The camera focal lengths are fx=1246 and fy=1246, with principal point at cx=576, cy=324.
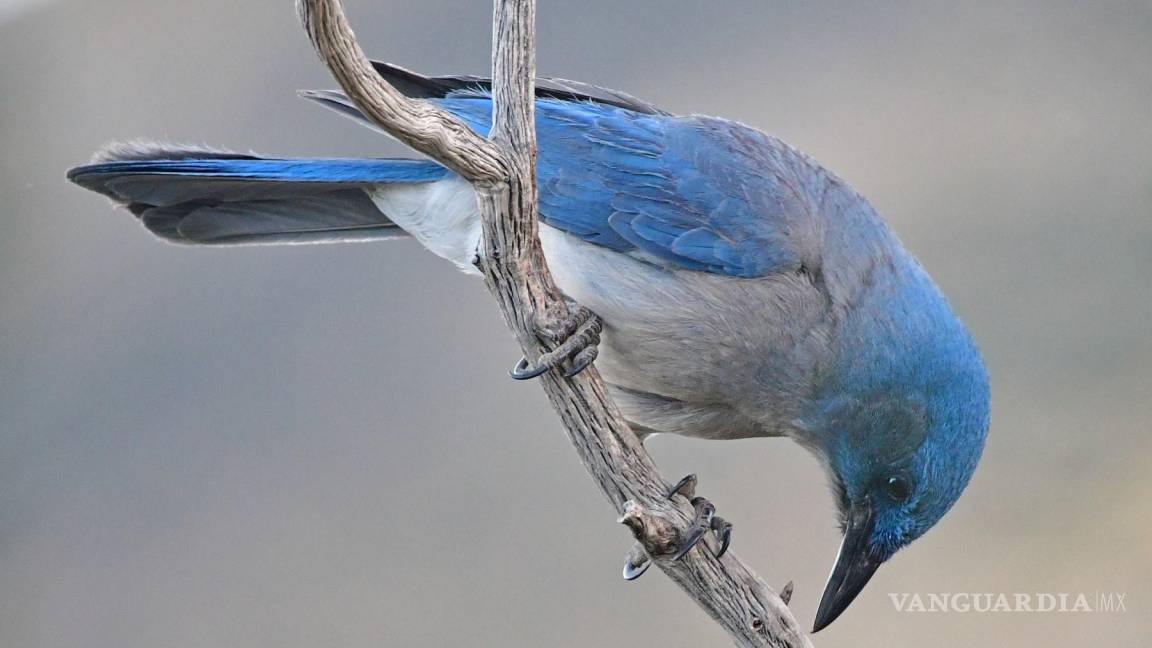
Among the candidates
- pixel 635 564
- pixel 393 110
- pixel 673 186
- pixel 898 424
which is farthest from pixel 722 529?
pixel 393 110

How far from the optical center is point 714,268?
12.1 ft

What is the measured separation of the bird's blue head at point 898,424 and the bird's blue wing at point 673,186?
36 cm

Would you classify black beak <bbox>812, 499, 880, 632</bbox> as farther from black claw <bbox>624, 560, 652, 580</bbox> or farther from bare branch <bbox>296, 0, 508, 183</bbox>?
bare branch <bbox>296, 0, 508, 183</bbox>

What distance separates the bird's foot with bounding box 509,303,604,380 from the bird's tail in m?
0.89

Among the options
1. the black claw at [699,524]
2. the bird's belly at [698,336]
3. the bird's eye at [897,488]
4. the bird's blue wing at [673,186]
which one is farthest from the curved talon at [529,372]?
the bird's eye at [897,488]

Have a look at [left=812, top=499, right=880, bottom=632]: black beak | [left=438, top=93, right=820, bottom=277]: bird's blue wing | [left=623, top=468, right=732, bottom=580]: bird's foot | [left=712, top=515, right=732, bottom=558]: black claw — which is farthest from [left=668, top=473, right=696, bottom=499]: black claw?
[left=438, top=93, right=820, bottom=277]: bird's blue wing

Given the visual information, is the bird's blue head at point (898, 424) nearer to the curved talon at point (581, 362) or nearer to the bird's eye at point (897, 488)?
the bird's eye at point (897, 488)

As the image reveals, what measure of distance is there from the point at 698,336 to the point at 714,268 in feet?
0.80

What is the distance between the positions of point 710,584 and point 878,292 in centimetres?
103

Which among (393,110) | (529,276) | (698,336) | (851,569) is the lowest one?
(851,569)

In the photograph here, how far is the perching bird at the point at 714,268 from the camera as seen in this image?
3.57 m

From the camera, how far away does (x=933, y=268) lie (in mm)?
6086

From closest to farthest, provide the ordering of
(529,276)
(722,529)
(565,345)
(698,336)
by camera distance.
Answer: (529,276), (565,345), (722,529), (698,336)

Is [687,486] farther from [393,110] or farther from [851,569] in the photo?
[393,110]
